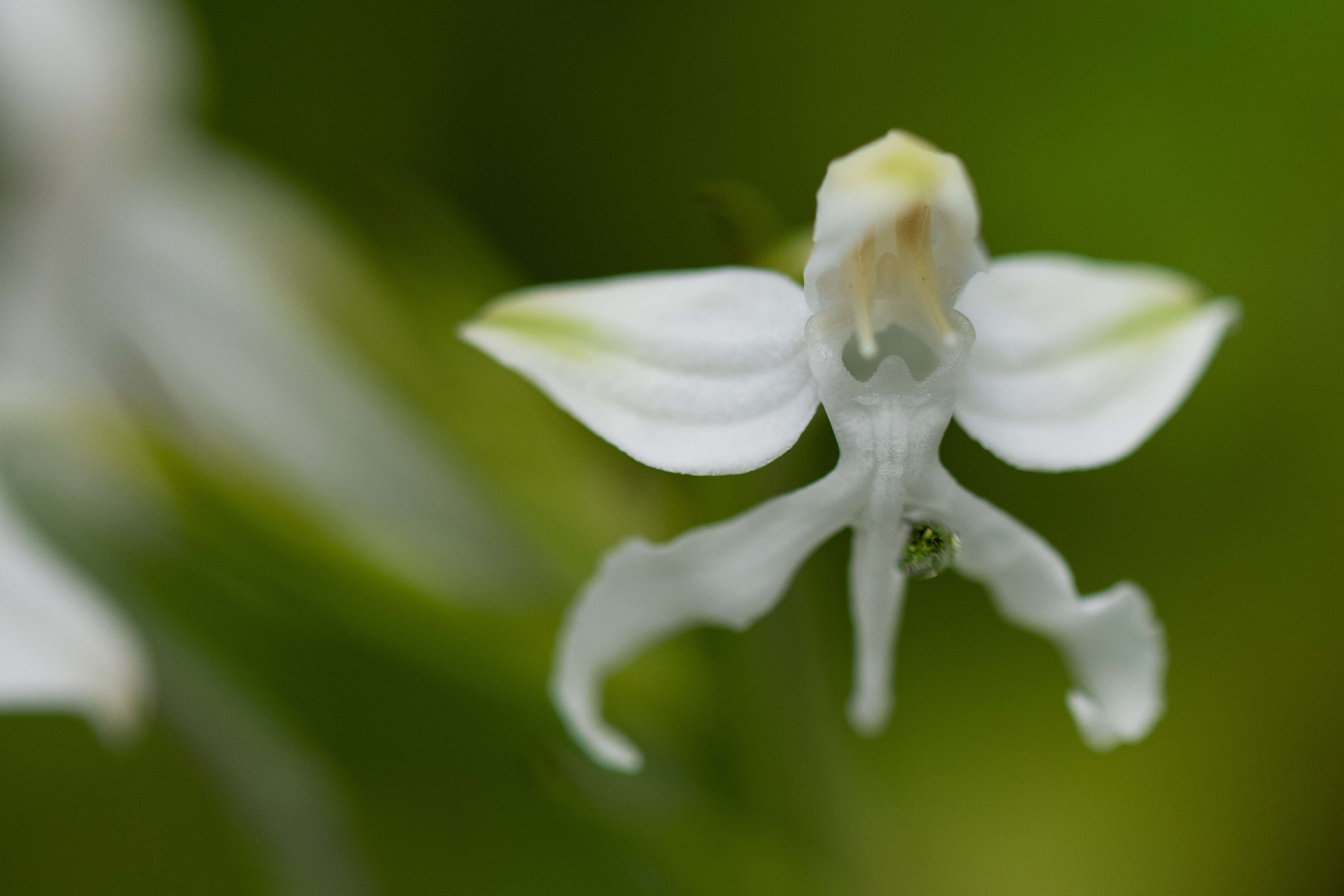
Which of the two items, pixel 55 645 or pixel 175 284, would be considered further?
pixel 175 284

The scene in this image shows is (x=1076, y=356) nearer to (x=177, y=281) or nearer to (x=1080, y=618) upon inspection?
(x=1080, y=618)

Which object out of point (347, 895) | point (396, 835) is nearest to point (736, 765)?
point (347, 895)

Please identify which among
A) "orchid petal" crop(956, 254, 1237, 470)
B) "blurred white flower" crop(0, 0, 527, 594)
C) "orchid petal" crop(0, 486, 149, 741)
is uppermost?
"orchid petal" crop(956, 254, 1237, 470)

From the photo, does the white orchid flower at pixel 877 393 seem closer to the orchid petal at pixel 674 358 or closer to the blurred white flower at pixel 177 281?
the orchid petal at pixel 674 358

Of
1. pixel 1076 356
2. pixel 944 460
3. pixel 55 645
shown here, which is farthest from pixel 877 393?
pixel 944 460

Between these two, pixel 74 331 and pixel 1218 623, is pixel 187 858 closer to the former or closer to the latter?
pixel 74 331

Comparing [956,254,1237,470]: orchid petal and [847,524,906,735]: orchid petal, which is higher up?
[956,254,1237,470]: orchid petal

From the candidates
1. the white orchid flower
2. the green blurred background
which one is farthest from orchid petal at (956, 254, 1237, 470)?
the green blurred background

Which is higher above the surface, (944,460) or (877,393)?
(877,393)

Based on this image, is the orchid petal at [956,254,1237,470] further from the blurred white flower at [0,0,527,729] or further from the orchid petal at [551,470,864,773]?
the blurred white flower at [0,0,527,729]
